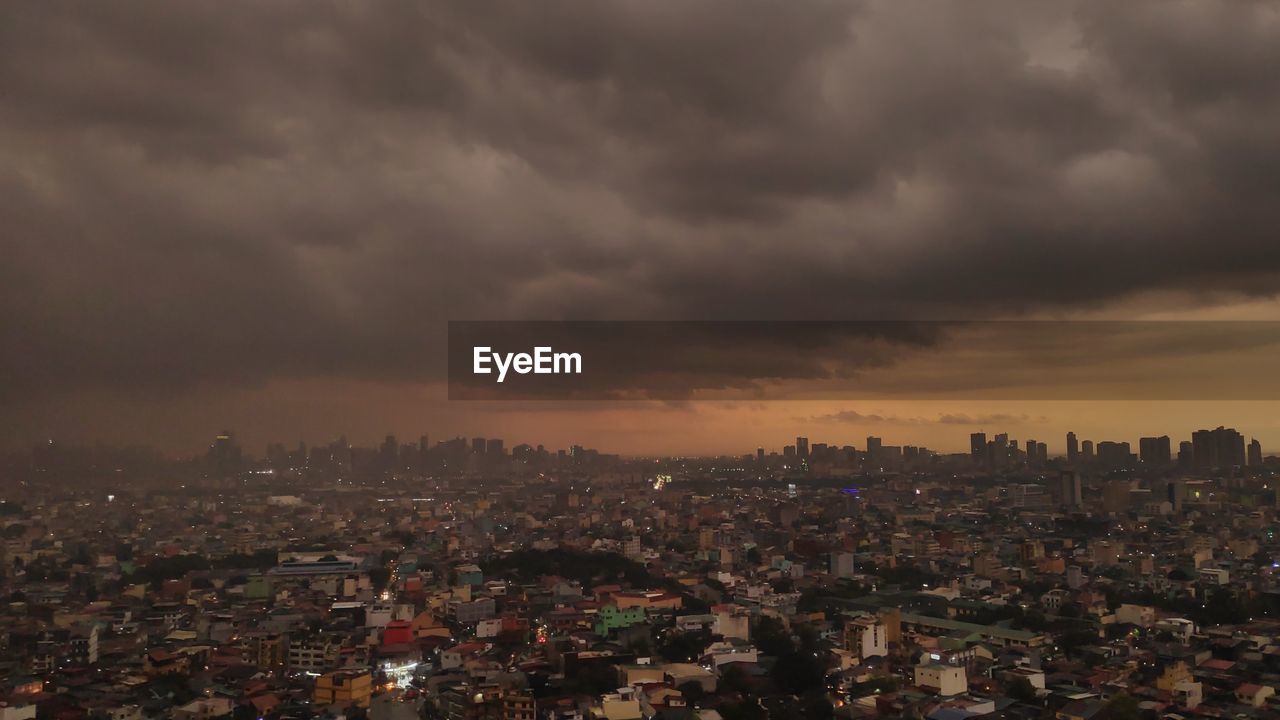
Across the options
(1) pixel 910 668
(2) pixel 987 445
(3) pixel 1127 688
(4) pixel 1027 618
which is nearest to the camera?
(3) pixel 1127 688

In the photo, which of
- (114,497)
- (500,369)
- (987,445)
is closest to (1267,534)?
(987,445)

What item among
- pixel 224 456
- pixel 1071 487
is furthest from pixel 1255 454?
pixel 224 456

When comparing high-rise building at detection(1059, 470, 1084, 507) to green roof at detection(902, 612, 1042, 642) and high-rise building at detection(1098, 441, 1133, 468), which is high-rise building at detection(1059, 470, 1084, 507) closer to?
high-rise building at detection(1098, 441, 1133, 468)

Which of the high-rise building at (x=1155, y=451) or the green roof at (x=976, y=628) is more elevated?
the high-rise building at (x=1155, y=451)

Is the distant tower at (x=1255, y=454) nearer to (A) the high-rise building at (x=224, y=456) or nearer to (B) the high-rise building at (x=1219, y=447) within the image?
(B) the high-rise building at (x=1219, y=447)

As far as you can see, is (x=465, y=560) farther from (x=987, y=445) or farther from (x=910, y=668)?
(x=987, y=445)

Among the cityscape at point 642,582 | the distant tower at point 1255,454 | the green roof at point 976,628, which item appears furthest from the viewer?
the distant tower at point 1255,454

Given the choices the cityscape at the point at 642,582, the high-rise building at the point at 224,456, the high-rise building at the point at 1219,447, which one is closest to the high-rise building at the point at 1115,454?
the cityscape at the point at 642,582
